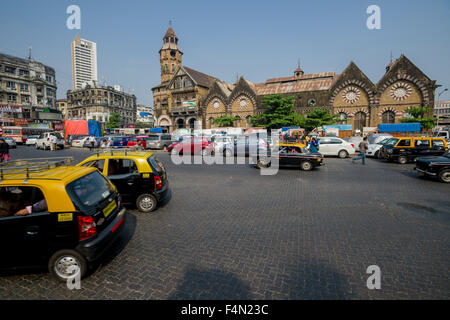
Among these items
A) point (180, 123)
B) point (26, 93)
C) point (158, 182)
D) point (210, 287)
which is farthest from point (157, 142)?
point (26, 93)

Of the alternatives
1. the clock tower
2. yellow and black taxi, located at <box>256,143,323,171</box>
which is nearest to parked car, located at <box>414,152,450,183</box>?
yellow and black taxi, located at <box>256,143,323,171</box>

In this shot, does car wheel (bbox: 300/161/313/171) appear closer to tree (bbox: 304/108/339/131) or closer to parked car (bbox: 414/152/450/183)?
parked car (bbox: 414/152/450/183)

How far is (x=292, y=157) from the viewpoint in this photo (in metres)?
13.0

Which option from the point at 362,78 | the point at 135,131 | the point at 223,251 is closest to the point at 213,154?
the point at 223,251

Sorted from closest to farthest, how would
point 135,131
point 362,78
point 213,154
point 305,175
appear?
1. point 305,175
2. point 213,154
3. point 362,78
4. point 135,131

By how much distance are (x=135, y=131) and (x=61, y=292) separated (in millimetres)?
64745

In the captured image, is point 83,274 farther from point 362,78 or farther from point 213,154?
point 362,78

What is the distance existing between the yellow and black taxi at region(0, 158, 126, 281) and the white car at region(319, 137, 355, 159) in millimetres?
18425

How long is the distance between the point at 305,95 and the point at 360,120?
9605mm

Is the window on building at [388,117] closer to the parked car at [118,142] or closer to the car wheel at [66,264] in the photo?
the parked car at [118,142]

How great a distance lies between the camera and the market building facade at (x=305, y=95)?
3256 centimetres

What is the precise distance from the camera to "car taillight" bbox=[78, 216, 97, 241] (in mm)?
3369
